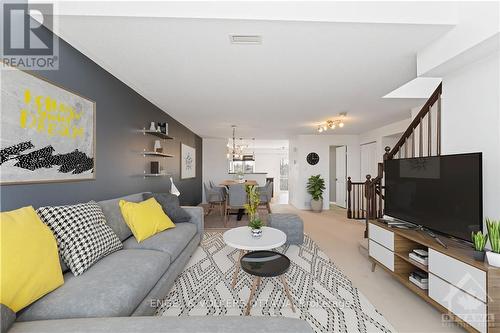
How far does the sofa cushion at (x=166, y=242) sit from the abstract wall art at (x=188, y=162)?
3.00m

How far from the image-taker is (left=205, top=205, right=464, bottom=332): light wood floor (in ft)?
5.42

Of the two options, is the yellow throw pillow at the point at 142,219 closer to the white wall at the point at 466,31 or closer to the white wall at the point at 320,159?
the white wall at the point at 466,31

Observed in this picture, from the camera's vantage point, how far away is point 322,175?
6.45 m

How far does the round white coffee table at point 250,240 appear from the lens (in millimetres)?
1983

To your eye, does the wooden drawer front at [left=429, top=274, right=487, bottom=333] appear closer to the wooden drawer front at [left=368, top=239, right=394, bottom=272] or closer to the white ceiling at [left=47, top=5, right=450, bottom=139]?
the wooden drawer front at [left=368, top=239, right=394, bottom=272]

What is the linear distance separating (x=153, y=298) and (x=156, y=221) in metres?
0.90

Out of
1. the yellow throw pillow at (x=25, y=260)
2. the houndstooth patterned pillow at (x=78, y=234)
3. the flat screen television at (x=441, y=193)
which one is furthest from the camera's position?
the flat screen television at (x=441, y=193)

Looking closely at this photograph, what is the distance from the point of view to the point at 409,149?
382 cm

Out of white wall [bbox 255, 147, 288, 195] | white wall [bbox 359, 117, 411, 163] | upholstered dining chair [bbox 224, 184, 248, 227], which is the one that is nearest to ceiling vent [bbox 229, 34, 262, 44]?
upholstered dining chair [bbox 224, 184, 248, 227]

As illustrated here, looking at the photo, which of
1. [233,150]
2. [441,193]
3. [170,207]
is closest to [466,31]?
[441,193]

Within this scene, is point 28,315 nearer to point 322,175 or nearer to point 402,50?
point 402,50

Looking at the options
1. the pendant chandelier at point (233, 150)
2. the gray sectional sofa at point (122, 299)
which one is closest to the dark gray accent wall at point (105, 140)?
the gray sectional sofa at point (122, 299)

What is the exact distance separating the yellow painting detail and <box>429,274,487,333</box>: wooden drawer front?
335 cm

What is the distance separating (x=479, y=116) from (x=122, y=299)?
304cm
